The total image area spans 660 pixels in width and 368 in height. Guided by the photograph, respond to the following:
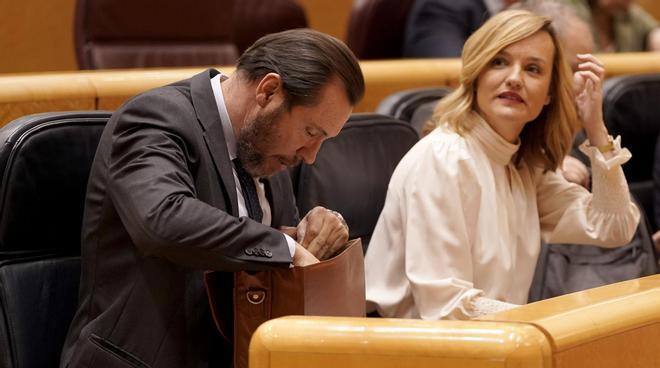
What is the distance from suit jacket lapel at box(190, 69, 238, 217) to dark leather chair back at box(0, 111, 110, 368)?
154 mm

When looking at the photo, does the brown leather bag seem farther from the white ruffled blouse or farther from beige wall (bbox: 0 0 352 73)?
beige wall (bbox: 0 0 352 73)

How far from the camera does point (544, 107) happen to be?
183cm

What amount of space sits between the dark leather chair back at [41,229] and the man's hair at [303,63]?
0.24 metres

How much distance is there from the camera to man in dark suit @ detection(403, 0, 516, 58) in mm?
2893

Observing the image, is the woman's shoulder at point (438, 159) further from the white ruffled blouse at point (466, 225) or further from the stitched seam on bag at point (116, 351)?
the stitched seam on bag at point (116, 351)

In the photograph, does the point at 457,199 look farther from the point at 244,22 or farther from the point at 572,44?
the point at 244,22

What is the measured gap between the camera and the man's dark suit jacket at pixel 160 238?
4.01 feet

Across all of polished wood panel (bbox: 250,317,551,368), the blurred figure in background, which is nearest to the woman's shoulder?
polished wood panel (bbox: 250,317,551,368)

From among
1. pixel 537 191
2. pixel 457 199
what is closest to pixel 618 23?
pixel 537 191

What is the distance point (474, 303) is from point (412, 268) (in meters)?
0.10

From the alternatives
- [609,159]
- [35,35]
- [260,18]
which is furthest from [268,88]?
[35,35]

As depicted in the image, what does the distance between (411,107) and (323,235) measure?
2.39 ft

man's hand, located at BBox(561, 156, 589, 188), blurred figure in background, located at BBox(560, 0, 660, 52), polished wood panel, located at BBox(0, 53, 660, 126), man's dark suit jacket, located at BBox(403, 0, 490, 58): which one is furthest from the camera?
blurred figure in background, located at BBox(560, 0, 660, 52)

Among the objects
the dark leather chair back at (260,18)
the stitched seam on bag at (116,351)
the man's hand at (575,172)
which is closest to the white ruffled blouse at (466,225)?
the man's hand at (575,172)
